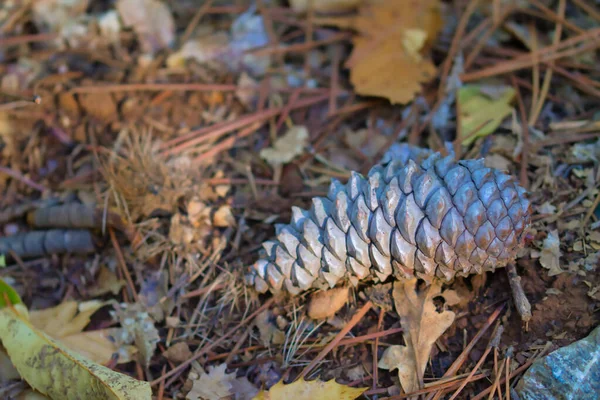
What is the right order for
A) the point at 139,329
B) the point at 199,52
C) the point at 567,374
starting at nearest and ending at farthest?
the point at 567,374
the point at 139,329
the point at 199,52

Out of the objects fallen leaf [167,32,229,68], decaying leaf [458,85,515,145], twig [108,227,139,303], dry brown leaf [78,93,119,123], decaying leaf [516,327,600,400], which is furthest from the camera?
fallen leaf [167,32,229,68]

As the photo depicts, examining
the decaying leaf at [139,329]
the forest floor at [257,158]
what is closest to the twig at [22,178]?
the forest floor at [257,158]

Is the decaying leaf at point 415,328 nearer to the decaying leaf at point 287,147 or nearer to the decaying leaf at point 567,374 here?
the decaying leaf at point 567,374

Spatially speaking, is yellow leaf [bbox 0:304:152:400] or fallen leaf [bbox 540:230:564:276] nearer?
yellow leaf [bbox 0:304:152:400]

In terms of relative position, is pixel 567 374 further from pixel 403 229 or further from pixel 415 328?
pixel 403 229

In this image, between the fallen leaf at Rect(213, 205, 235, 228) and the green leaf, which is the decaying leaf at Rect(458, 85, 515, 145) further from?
the green leaf

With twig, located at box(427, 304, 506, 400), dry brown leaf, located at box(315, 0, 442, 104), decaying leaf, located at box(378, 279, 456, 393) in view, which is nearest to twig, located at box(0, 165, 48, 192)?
dry brown leaf, located at box(315, 0, 442, 104)

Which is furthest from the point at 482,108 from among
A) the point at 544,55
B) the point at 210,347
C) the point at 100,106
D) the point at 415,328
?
the point at 100,106
